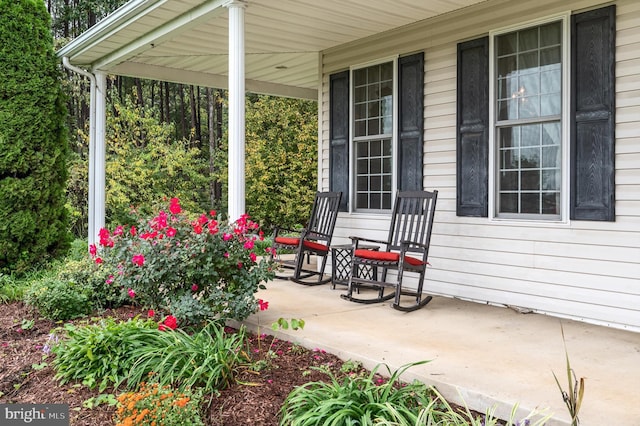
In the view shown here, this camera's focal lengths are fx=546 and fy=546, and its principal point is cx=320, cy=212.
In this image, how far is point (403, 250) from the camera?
14.4 ft

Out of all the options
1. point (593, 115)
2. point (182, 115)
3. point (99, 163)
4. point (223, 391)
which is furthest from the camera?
point (182, 115)

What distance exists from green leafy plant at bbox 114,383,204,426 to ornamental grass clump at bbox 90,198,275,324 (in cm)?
105

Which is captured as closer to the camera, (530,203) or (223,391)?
(223,391)

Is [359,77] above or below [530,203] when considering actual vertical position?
above

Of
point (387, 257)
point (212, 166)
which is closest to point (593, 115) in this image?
point (387, 257)

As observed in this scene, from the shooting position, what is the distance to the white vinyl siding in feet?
12.3

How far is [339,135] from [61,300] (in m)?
3.24

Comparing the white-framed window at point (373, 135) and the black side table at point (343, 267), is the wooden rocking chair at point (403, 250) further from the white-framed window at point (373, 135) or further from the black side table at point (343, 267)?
the white-framed window at point (373, 135)

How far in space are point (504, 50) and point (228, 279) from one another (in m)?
2.92

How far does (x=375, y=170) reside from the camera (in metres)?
5.70

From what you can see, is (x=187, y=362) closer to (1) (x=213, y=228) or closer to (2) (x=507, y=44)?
(1) (x=213, y=228)

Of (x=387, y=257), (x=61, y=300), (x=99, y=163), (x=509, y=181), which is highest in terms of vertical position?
(x=99, y=163)

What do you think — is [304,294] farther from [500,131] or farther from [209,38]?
[209,38]

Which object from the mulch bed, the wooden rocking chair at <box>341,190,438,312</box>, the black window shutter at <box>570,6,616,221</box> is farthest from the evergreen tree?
the black window shutter at <box>570,6,616,221</box>
